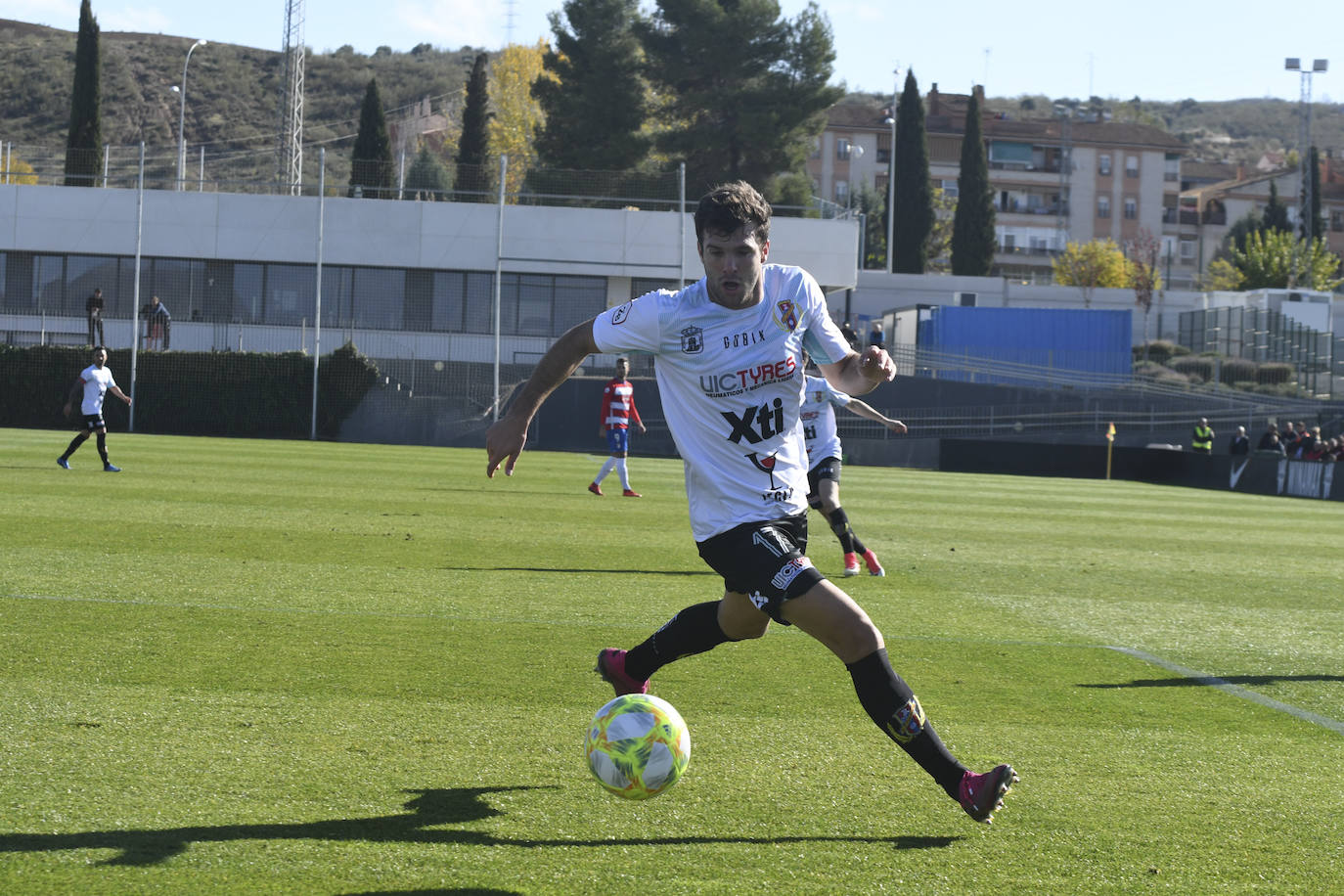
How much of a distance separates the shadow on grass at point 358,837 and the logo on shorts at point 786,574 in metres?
0.82

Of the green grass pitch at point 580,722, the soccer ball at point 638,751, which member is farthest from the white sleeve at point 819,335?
the green grass pitch at point 580,722

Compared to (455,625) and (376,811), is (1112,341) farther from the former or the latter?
(376,811)

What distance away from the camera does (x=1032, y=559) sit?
13156 millimetres

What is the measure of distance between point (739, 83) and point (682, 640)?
5010 centimetres

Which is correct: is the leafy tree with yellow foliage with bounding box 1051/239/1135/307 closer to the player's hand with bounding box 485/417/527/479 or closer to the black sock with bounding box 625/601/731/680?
the black sock with bounding box 625/601/731/680

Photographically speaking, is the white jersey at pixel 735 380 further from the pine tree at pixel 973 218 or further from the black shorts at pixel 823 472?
the pine tree at pixel 973 218

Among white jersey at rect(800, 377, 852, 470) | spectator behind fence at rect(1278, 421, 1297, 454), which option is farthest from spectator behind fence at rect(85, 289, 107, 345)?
spectator behind fence at rect(1278, 421, 1297, 454)

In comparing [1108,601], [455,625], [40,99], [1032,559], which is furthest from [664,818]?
[40,99]

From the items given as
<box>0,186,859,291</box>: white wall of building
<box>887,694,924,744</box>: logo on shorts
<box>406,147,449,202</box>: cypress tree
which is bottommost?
<box>887,694,924,744</box>: logo on shorts

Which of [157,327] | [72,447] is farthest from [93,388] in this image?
[157,327]

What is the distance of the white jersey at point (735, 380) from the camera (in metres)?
4.70

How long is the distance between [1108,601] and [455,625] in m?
5.32

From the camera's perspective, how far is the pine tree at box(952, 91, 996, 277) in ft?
236

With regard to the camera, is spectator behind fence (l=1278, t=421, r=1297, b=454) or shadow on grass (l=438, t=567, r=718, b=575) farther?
spectator behind fence (l=1278, t=421, r=1297, b=454)
